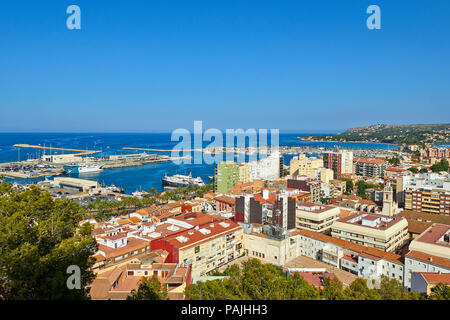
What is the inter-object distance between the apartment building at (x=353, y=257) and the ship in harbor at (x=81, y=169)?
23500 mm

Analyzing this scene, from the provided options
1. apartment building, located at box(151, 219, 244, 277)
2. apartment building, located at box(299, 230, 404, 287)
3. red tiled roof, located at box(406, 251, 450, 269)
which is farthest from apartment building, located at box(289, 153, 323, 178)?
red tiled roof, located at box(406, 251, 450, 269)

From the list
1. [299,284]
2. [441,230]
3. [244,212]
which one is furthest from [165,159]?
[299,284]

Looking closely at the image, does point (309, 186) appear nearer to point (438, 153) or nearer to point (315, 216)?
point (315, 216)

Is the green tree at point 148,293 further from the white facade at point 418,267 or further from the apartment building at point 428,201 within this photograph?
the apartment building at point 428,201

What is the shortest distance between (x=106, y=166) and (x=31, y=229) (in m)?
29.0

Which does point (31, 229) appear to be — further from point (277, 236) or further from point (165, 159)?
point (165, 159)

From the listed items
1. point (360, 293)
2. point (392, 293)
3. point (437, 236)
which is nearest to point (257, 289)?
point (360, 293)

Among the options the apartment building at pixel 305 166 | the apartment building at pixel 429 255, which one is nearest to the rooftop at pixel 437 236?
the apartment building at pixel 429 255

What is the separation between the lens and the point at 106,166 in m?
30.3

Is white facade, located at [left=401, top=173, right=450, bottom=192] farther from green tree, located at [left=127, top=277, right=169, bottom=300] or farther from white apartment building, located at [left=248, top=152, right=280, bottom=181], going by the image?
green tree, located at [left=127, top=277, right=169, bottom=300]

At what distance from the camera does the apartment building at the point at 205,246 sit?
7193 mm

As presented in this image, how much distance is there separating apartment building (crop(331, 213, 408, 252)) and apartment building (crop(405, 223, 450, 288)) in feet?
2.88

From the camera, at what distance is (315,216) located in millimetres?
9867

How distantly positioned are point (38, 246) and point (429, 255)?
7513 millimetres
